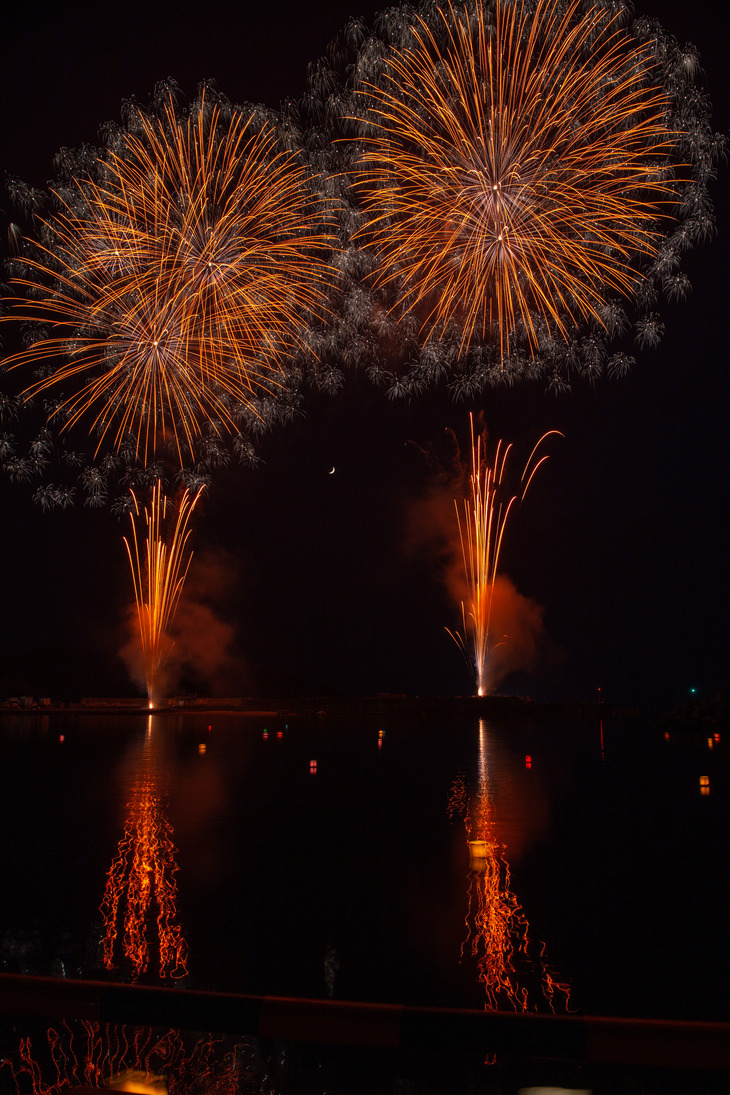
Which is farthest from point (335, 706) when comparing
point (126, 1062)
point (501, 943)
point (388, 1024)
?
point (388, 1024)

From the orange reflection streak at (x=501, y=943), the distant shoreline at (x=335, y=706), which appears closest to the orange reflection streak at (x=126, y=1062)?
the orange reflection streak at (x=501, y=943)

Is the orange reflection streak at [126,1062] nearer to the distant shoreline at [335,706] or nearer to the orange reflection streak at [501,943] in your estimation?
the orange reflection streak at [501,943]

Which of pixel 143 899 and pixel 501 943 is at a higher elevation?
pixel 143 899

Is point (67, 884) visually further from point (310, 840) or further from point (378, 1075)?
point (378, 1075)

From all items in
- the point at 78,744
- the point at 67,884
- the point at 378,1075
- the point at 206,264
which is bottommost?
the point at 378,1075

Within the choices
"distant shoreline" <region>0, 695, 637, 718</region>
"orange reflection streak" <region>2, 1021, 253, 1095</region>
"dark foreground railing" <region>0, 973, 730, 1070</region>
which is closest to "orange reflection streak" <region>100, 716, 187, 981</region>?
"orange reflection streak" <region>2, 1021, 253, 1095</region>

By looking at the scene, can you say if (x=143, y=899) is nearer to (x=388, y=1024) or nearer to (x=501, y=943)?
(x=501, y=943)

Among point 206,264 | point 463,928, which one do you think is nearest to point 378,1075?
point 463,928
